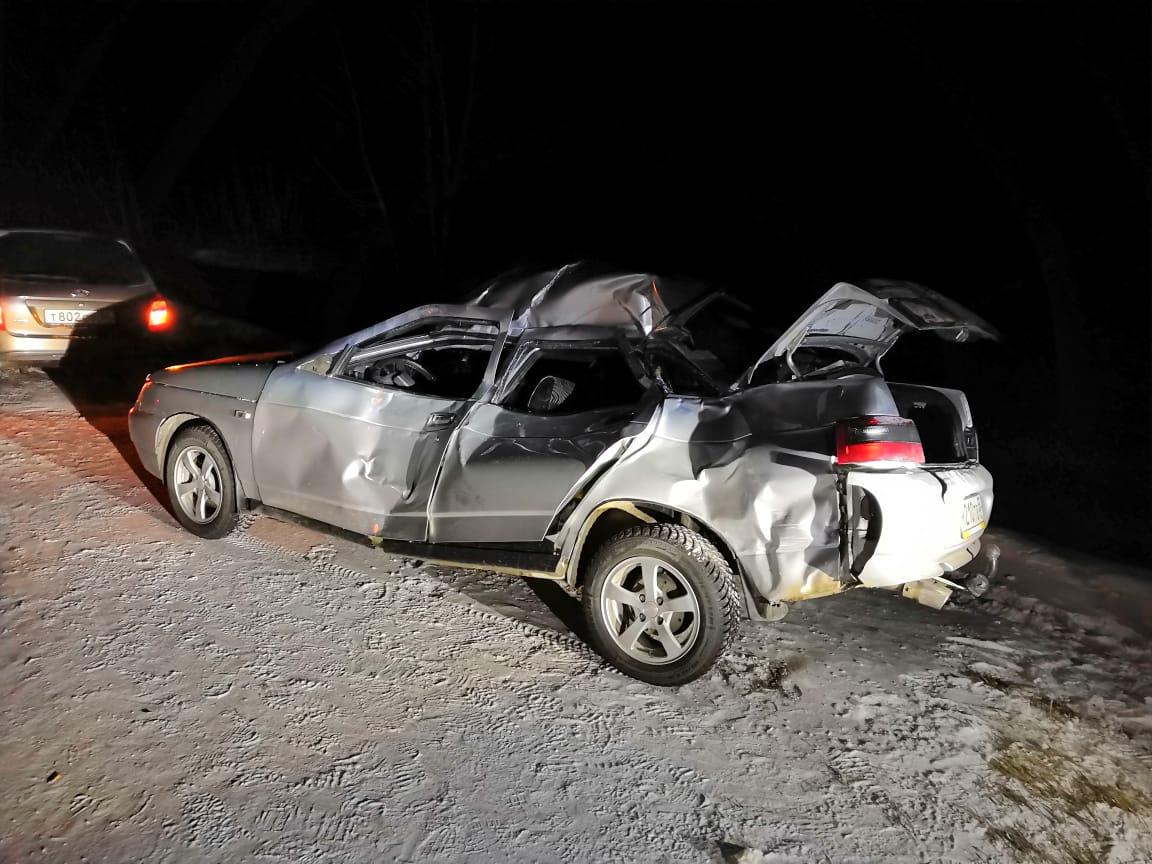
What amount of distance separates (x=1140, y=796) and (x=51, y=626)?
4510mm

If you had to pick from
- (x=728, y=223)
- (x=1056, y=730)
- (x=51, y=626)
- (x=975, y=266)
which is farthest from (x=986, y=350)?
(x=51, y=626)

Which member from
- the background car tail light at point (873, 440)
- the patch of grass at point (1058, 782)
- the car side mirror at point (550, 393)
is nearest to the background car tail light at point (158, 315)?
the car side mirror at point (550, 393)

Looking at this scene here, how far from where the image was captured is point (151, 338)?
342 inches

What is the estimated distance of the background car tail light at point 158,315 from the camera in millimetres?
8484

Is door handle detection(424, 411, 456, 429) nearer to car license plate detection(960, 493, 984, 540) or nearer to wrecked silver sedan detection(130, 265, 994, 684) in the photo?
wrecked silver sedan detection(130, 265, 994, 684)

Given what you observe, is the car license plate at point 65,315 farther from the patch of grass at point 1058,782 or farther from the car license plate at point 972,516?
the patch of grass at point 1058,782

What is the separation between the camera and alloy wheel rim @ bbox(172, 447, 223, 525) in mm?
4781

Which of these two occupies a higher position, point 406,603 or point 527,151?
point 527,151

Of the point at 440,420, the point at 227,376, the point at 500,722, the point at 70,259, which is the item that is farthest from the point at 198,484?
the point at 70,259

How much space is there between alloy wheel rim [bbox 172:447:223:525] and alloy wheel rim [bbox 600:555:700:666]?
2444mm

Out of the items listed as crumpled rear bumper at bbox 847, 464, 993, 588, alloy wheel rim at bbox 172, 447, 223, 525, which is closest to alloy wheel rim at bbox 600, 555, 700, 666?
crumpled rear bumper at bbox 847, 464, 993, 588

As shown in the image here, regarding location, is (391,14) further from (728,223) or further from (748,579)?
(748,579)

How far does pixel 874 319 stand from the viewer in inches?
157

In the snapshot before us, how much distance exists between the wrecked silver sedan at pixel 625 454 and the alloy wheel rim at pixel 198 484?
18 mm
